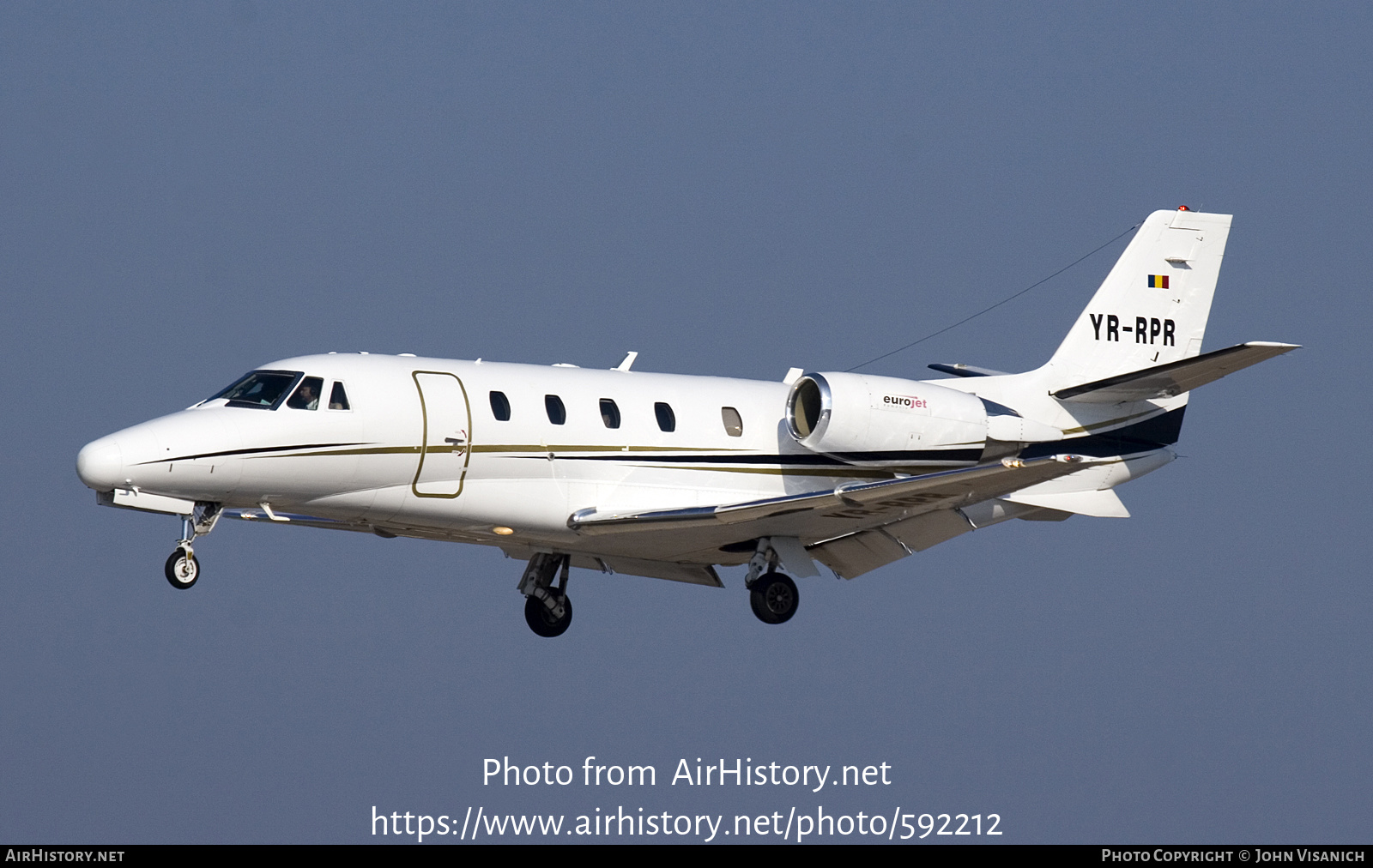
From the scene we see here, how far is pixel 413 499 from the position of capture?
71.8ft

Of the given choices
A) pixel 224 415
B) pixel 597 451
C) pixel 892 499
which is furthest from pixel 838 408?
pixel 224 415

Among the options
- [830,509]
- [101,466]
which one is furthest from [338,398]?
[830,509]

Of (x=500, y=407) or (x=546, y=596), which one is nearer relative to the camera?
(x=500, y=407)

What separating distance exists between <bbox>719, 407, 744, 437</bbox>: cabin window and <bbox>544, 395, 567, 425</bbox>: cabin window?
222 cm

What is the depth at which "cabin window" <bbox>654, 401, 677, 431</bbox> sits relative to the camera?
23422 millimetres

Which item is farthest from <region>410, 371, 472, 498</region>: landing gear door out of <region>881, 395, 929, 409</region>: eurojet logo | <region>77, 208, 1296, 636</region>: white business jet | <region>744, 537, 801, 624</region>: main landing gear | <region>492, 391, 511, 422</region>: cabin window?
<region>881, 395, 929, 409</region>: eurojet logo

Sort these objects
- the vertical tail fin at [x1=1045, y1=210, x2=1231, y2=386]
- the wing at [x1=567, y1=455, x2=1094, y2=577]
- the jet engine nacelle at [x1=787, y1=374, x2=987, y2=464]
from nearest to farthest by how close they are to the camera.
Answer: the wing at [x1=567, y1=455, x2=1094, y2=577], the jet engine nacelle at [x1=787, y1=374, x2=987, y2=464], the vertical tail fin at [x1=1045, y1=210, x2=1231, y2=386]

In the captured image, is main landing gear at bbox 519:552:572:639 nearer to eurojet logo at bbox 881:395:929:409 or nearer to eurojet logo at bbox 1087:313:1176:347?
eurojet logo at bbox 881:395:929:409

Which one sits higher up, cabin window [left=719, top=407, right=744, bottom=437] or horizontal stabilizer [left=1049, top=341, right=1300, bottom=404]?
horizontal stabilizer [left=1049, top=341, right=1300, bottom=404]

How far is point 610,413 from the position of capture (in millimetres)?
23094

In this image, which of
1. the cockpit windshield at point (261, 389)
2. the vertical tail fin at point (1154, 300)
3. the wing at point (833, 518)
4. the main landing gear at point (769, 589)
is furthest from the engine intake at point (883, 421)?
the cockpit windshield at point (261, 389)

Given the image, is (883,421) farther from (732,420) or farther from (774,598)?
(774,598)

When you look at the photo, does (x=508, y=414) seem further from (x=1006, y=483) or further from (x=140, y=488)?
(x=1006, y=483)

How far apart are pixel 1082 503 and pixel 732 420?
512cm
